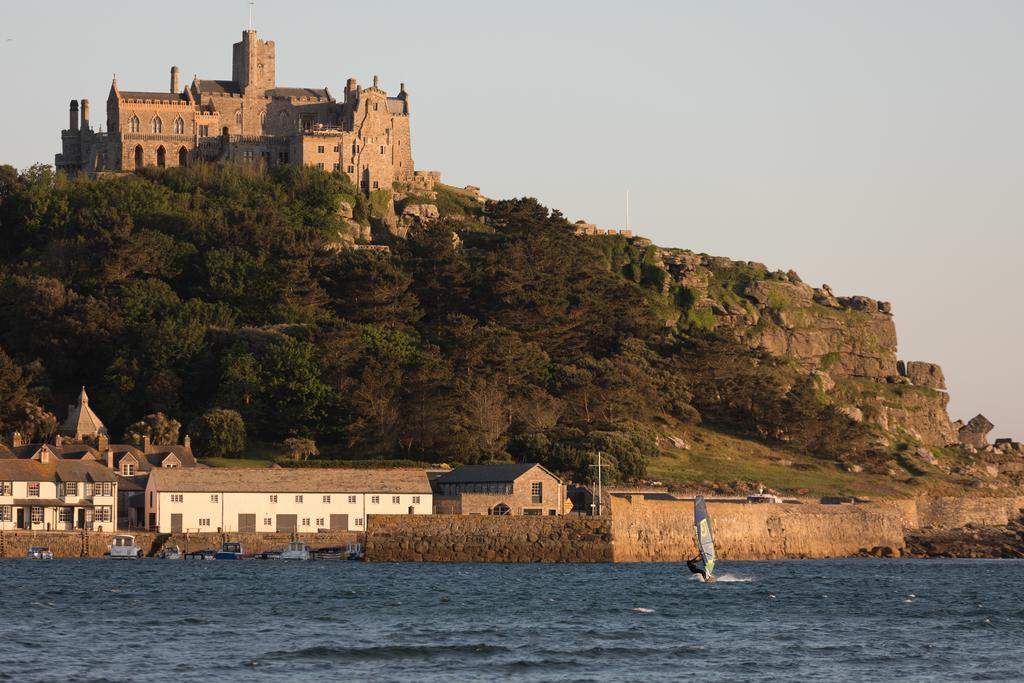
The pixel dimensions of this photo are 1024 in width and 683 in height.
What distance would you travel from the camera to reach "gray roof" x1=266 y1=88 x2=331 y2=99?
139000 millimetres

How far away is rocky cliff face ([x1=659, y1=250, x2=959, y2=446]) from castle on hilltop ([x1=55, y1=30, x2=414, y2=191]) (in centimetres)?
2916

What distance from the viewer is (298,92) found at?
141 meters

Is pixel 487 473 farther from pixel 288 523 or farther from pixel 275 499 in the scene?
pixel 275 499

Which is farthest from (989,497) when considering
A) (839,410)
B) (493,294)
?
(493,294)

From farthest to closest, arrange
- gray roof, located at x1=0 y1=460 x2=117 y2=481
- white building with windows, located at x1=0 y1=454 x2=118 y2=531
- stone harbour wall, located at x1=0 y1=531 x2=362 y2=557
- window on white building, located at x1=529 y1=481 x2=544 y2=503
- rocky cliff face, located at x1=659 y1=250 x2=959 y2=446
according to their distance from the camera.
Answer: rocky cliff face, located at x1=659 y1=250 x2=959 y2=446, window on white building, located at x1=529 y1=481 x2=544 y2=503, gray roof, located at x1=0 y1=460 x2=117 y2=481, white building with windows, located at x1=0 y1=454 x2=118 y2=531, stone harbour wall, located at x1=0 y1=531 x2=362 y2=557

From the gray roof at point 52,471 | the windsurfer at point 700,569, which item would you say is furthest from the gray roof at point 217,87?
the windsurfer at point 700,569

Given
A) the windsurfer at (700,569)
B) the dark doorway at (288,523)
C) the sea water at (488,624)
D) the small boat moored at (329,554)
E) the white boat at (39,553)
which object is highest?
the dark doorway at (288,523)

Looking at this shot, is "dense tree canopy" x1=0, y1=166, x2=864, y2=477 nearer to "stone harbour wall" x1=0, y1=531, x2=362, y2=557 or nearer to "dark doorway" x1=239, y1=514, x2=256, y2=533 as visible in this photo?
"dark doorway" x1=239, y1=514, x2=256, y2=533

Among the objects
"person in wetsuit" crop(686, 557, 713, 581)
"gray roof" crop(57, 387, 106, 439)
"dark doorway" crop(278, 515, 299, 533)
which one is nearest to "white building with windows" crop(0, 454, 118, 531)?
"dark doorway" crop(278, 515, 299, 533)

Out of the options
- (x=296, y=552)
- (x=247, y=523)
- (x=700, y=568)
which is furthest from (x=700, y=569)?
(x=247, y=523)

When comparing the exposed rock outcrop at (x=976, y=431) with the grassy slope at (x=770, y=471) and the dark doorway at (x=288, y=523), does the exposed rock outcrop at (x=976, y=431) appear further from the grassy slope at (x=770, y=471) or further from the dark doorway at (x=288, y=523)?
the dark doorway at (x=288, y=523)

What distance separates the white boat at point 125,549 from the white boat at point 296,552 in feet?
23.0

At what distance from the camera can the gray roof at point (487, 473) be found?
8394cm

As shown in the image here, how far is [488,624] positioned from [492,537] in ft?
89.9
